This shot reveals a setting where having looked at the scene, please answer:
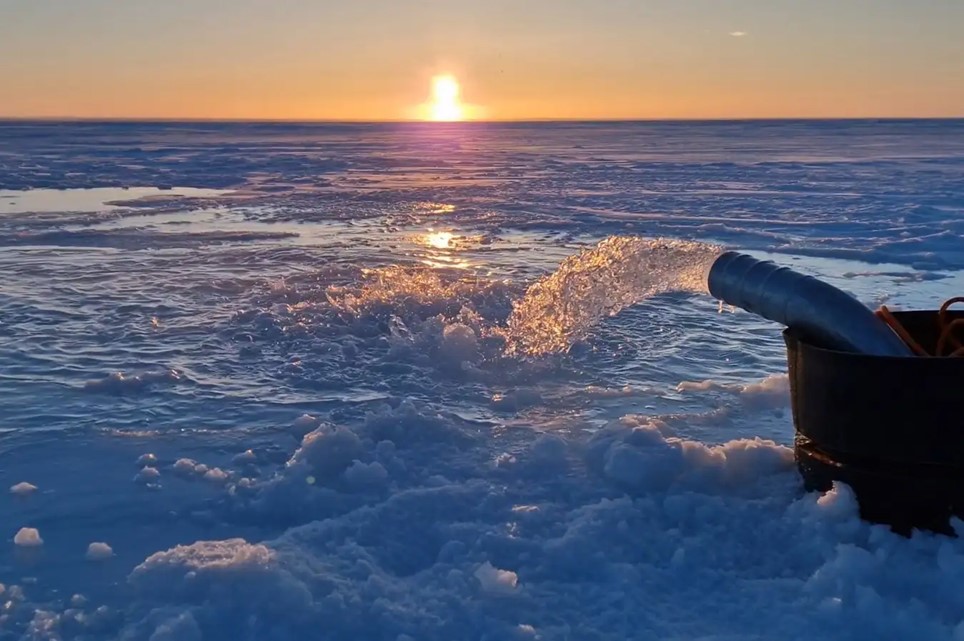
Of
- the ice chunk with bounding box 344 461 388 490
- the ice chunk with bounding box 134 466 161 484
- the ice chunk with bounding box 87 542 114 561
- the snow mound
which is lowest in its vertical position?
the ice chunk with bounding box 87 542 114 561

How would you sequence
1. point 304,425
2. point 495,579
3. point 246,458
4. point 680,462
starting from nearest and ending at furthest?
1. point 495,579
2. point 680,462
3. point 246,458
4. point 304,425

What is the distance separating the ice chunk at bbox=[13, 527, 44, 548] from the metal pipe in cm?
270

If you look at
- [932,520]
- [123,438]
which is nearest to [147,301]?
[123,438]

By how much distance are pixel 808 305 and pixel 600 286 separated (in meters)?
2.59

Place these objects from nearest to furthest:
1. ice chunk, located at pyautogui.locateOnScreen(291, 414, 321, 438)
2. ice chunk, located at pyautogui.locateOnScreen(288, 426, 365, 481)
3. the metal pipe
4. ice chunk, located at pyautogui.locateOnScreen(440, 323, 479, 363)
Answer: the metal pipe, ice chunk, located at pyautogui.locateOnScreen(288, 426, 365, 481), ice chunk, located at pyautogui.locateOnScreen(291, 414, 321, 438), ice chunk, located at pyautogui.locateOnScreen(440, 323, 479, 363)

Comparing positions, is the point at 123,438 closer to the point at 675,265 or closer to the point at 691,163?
the point at 675,265

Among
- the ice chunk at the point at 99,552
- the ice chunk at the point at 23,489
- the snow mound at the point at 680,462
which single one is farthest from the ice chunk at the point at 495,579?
the ice chunk at the point at 23,489

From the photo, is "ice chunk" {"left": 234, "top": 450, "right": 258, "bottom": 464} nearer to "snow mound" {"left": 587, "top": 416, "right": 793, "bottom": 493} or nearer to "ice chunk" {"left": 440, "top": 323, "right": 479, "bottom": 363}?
"snow mound" {"left": 587, "top": 416, "right": 793, "bottom": 493}

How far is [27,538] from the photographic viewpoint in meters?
3.45

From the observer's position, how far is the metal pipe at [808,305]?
3271mm

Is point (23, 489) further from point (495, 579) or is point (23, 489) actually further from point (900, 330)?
point (900, 330)

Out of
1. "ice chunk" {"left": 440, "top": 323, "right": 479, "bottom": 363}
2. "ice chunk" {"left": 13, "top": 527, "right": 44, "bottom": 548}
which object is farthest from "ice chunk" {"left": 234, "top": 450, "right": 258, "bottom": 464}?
"ice chunk" {"left": 440, "top": 323, "right": 479, "bottom": 363}

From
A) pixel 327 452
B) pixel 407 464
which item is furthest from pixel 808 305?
pixel 327 452

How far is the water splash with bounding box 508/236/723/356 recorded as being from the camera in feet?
16.1
